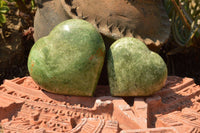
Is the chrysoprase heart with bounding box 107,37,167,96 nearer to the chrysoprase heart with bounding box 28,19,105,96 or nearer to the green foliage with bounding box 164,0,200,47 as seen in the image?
the chrysoprase heart with bounding box 28,19,105,96

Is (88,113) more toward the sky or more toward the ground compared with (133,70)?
more toward the ground

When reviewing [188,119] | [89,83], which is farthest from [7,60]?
[188,119]

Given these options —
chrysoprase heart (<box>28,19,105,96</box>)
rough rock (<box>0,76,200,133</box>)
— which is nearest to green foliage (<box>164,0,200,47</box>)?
rough rock (<box>0,76,200,133</box>)

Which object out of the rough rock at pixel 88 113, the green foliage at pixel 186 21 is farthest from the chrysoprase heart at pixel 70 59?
the green foliage at pixel 186 21

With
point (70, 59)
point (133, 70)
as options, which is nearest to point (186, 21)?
point (133, 70)

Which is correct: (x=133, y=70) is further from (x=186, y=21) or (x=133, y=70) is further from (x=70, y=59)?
(x=186, y=21)

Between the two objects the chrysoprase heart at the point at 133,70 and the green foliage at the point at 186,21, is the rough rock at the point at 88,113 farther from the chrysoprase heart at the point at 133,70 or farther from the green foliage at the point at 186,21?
the green foliage at the point at 186,21
